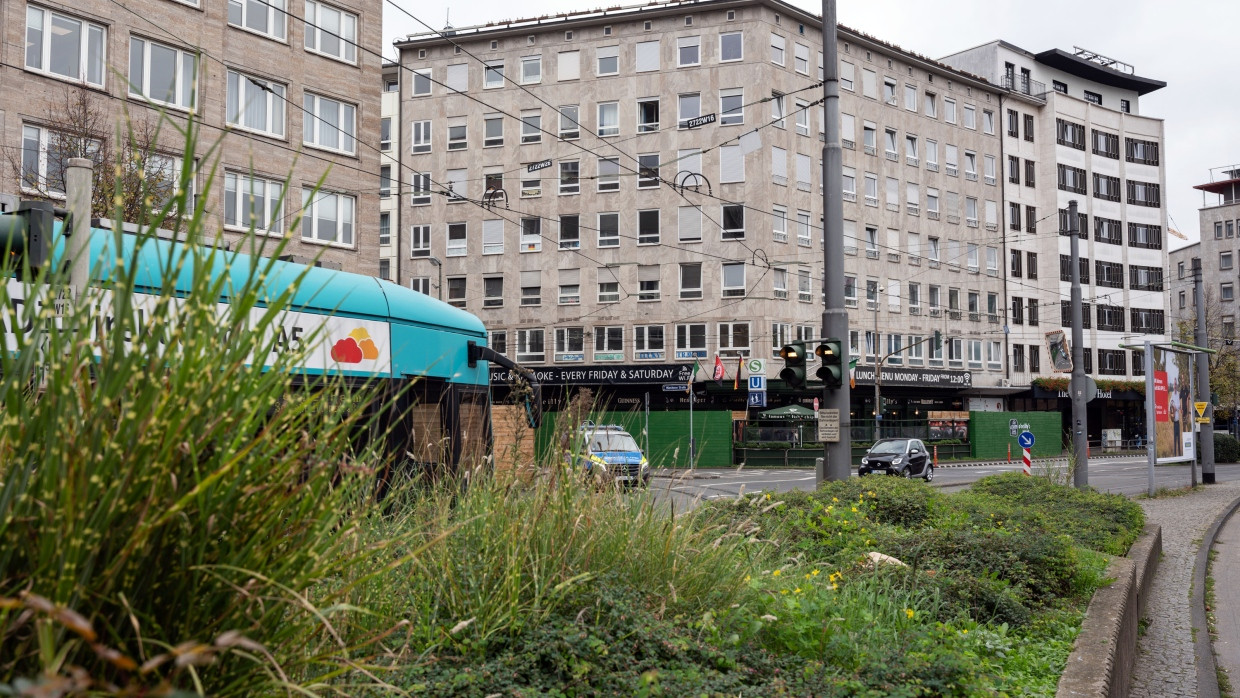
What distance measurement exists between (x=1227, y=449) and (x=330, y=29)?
42.1 m

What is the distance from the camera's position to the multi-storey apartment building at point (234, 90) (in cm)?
2314

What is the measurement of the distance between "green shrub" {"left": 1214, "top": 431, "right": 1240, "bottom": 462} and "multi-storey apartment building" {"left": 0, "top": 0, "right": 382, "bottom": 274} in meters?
38.8

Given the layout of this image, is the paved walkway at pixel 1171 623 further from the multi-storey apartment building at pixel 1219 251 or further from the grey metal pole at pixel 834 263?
the multi-storey apartment building at pixel 1219 251

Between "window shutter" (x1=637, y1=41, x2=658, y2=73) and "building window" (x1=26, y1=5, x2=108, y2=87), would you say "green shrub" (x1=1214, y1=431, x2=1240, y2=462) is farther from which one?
"building window" (x1=26, y1=5, x2=108, y2=87)

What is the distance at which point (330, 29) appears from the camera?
30.1m

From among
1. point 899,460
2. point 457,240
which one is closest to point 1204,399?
point 899,460

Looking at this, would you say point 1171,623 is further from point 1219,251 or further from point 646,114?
point 1219,251

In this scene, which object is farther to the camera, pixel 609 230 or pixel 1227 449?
pixel 609 230

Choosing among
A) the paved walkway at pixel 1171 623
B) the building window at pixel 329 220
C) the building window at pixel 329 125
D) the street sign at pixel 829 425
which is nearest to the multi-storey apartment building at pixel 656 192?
the building window at pixel 329 125

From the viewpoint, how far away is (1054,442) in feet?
188

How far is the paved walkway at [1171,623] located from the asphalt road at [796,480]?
2195 millimetres

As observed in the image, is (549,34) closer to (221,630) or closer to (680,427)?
(680,427)

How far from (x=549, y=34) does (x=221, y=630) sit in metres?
50.6

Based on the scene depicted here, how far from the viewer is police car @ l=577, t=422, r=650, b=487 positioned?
495 cm
